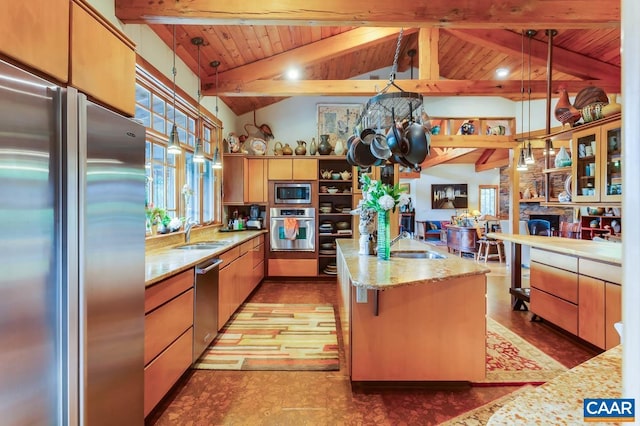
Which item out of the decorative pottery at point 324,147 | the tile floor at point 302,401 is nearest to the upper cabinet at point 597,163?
the tile floor at point 302,401

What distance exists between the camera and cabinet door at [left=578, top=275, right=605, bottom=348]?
2.62 metres

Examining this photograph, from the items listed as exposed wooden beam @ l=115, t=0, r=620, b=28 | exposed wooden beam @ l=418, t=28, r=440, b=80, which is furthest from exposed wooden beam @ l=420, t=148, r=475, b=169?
exposed wooden beam @ l=115, t=0, r=620, b=28

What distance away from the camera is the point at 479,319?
2.25 m

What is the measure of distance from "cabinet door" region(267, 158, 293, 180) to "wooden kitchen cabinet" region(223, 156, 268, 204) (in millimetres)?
113

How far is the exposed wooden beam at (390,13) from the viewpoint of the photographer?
248cm

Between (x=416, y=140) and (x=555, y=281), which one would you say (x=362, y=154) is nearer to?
(x=416, y=140)

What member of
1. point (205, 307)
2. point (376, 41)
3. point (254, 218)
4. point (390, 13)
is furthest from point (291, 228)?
point (390, 13)

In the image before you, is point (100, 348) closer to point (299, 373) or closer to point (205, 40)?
point (299, 373)

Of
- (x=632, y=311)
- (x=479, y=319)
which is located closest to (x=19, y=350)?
(x=632, y=311)

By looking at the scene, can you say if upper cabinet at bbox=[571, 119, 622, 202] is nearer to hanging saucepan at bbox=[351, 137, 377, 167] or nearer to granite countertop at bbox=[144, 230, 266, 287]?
hanging saucepan at bbox=[351, 137, 377, 167]

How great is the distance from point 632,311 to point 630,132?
0.23 meters

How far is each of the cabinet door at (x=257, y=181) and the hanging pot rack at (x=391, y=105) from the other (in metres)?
2.60

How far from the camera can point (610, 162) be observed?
3.12 meters

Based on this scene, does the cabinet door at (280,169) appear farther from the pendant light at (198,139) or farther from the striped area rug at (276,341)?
the striped area rug at (276,341)
